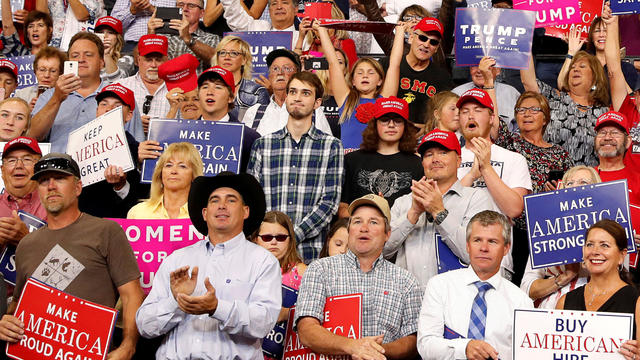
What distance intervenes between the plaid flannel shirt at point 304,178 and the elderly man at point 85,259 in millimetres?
1499

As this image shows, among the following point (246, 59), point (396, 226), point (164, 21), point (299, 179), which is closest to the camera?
point (396, 226)

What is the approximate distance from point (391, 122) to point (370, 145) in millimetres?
243

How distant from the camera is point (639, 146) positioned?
8477 millimetres

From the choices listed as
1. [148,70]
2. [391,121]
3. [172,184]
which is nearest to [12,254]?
[172,184]

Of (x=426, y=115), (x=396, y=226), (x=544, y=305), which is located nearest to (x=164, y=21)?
(x=426, y=115)

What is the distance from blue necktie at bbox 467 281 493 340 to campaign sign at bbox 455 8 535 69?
346 centimetres

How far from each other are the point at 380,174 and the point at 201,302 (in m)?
2.56

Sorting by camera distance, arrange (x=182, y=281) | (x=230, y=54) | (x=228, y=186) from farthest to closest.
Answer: (x=230, y=54) → (x=228, y=186) → (x=182, y=281)

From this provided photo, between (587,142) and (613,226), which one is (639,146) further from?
(613,226)

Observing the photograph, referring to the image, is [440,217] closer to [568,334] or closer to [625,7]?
[568,334]

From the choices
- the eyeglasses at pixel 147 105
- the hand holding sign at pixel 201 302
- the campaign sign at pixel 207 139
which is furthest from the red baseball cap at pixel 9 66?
the hand holding sign at pixel 201 302

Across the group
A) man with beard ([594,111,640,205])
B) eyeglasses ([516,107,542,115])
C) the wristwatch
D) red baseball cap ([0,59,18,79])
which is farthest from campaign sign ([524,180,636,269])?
red baseball cap ([0,59,18,79])

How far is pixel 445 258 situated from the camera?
6957 mm

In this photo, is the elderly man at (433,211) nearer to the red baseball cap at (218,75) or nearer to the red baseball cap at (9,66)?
the red baseball cap at (218,75)
